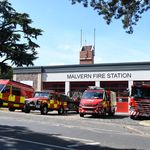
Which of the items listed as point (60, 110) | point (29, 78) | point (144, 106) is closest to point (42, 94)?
point (60, 110)

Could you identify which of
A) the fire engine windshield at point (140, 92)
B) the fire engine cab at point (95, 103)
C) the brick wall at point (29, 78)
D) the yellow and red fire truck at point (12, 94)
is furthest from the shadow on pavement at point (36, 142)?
the brick wall at point (29, 78)

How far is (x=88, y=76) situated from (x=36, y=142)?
37.3 meters

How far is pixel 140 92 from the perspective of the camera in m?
31.7

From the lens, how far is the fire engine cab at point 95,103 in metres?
31.8

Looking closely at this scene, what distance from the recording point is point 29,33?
180ft

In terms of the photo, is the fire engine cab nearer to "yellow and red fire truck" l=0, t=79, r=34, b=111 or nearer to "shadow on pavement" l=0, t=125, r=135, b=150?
"yellow and red fire truck" l=0, t=79, r=34, b=111

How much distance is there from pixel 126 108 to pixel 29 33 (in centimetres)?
1727

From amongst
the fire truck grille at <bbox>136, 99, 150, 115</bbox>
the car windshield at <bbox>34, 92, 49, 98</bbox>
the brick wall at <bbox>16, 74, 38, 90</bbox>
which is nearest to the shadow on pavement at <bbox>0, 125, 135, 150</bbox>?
the fire truck grille at <bbox>136, 99, 150, 115</bbox>

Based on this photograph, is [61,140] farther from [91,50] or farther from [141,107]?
[91,50]

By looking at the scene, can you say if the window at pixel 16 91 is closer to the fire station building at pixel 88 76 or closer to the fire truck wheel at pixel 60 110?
the fire truck wheel at pixel 60 110

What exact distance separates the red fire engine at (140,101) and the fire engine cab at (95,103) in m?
2.34

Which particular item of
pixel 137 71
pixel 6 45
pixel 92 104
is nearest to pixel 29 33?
pixel 6 45

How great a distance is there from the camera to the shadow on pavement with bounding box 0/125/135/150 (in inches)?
517

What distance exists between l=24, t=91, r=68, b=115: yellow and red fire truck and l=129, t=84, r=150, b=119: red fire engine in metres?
6.85
